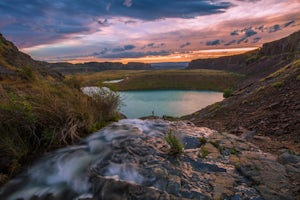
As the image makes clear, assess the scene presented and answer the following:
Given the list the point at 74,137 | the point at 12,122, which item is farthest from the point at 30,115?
the point at 74,137

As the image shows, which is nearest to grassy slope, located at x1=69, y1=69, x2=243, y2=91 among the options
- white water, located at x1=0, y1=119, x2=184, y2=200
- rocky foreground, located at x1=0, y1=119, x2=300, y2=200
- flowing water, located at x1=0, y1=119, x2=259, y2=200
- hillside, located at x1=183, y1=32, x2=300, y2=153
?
hillside, located at x1=183, y1=32, x2=300, y2=153

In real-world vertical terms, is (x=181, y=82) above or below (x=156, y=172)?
below

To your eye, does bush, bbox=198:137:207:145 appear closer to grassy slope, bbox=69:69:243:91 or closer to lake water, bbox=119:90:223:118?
lake water, bbox=119:90:223:118

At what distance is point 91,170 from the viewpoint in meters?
7.85

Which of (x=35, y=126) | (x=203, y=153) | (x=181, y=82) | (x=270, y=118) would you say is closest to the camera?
(x=203, y=153)

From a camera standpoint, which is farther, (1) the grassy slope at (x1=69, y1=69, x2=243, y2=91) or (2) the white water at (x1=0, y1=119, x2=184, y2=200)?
(1) the grassy slope at (x1=69, y1=69, x2=243, y2=91)

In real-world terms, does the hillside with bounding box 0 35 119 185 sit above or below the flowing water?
above

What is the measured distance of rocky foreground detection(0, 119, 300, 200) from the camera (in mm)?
6570

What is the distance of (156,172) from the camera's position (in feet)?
24.1

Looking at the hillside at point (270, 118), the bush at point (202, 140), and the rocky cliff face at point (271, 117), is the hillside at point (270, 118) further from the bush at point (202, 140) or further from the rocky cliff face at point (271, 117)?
the bush at point (202, 140)

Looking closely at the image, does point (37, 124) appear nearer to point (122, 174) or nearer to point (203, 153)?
point (122, 174)

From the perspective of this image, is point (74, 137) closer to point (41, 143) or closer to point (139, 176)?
point (41, 143)

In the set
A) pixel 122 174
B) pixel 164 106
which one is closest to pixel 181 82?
pixel 164 106

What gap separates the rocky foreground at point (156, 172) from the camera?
6.57 meters
